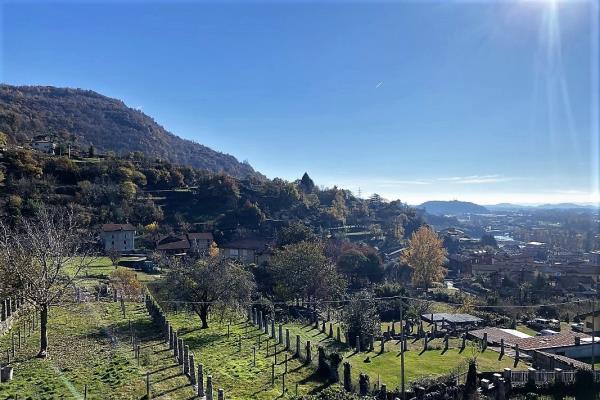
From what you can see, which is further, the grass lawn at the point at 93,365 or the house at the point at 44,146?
the house at the point at 44,146

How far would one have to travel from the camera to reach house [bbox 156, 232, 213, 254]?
5709cm

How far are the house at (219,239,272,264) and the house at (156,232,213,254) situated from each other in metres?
2.65

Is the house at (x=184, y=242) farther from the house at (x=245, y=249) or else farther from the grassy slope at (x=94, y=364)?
the grassy slope at (x=94, y=364)

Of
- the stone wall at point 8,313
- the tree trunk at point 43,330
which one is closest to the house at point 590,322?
the tree trunk at point 43,330

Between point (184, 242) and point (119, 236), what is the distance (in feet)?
28.2

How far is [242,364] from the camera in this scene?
1945 centimetres

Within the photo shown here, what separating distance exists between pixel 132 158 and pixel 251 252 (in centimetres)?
4316

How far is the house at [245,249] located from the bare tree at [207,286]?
3199 centimetres

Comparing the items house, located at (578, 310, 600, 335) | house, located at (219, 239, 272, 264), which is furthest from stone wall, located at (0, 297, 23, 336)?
house, located at (578, 310, 600, 335)

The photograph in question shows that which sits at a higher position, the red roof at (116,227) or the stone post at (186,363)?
the red roof at (116,227)

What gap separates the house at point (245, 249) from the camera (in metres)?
60.9

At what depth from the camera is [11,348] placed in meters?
18.6

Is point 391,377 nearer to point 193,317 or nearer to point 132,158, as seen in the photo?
point 193,317

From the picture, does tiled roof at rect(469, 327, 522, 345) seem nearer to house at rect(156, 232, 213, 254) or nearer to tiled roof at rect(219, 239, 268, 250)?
house at rect(156, 232, 213, 254)
